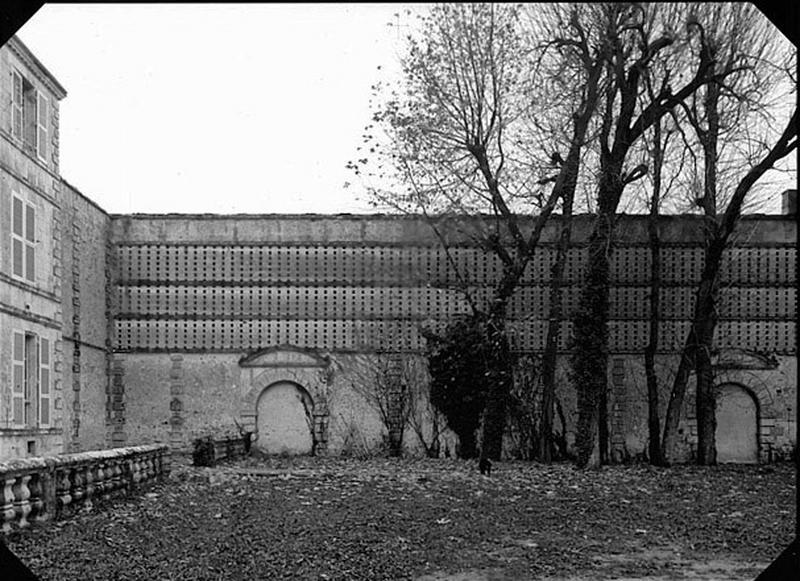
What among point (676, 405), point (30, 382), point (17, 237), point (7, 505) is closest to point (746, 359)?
point (676, 405)

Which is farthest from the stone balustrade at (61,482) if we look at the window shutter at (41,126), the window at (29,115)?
the window shutter at (41,126)

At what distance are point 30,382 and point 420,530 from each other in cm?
925

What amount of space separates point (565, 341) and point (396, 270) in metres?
3.85

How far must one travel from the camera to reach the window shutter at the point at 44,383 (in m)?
17.3

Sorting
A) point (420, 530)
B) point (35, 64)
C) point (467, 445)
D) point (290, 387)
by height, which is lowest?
point (467, 445)

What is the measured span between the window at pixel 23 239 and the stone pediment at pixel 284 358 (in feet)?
21.0

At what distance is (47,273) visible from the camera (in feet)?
58.3

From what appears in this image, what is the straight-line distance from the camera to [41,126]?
17156 millimetres

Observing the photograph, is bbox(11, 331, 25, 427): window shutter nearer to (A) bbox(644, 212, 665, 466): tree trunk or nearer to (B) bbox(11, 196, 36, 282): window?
(B) bbox(11, 196, 36, 282): window

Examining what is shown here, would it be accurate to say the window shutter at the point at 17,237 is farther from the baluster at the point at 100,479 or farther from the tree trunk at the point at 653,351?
the tree trunk at the point at 653,351

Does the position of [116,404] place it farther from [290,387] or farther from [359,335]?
[359,335]

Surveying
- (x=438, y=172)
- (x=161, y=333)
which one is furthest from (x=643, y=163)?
(x=161, y=333)

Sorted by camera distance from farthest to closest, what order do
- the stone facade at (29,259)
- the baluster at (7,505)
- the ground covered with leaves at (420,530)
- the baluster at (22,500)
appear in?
1. the stone facade at (29,259)
2. the baluster at (22,500)
3. the baluster at (7,505)
4. the ground covered with leaves at (420,530)

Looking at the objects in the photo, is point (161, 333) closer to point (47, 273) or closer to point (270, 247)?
point (270, 247)
